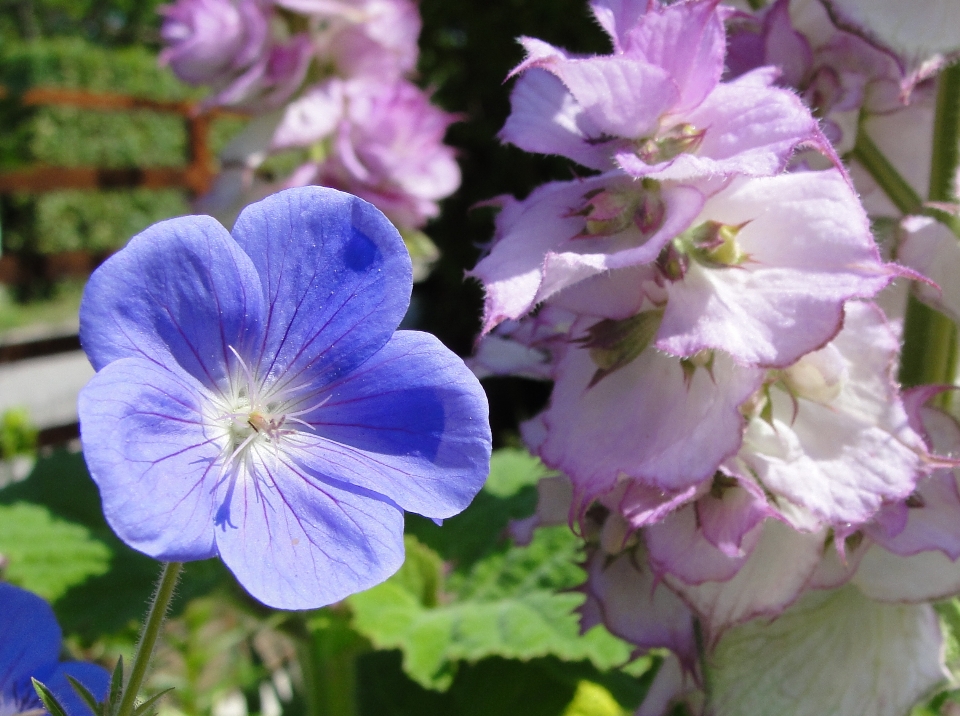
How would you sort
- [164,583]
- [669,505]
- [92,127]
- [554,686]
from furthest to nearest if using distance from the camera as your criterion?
[92,127]
[554,686]
[669,505]
[164,583]

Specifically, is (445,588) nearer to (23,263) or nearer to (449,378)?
(449,378)

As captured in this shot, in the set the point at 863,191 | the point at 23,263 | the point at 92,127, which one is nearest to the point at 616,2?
the point at 863,191

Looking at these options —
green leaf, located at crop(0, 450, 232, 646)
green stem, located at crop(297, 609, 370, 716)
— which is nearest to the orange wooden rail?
green leaf, located at crop(0, 450, 232, 646)

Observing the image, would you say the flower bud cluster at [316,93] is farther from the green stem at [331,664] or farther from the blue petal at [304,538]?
the blue petal at [304,538]

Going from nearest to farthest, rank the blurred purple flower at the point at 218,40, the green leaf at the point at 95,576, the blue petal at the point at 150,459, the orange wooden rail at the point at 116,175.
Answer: the blue petal at the point at 150,459 < the green leaf at the point at 95,576 < the blurred purple flower at the point at 218,40 < the orange wooden rail at the point at 116,175

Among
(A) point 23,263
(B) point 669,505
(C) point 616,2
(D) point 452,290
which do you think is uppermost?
(C) point 616,2

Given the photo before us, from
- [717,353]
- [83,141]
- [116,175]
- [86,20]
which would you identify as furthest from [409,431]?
[86,20]

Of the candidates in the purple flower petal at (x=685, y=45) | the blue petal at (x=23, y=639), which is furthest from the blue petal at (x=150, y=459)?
the purple flower petal at (x=685, y=45)
